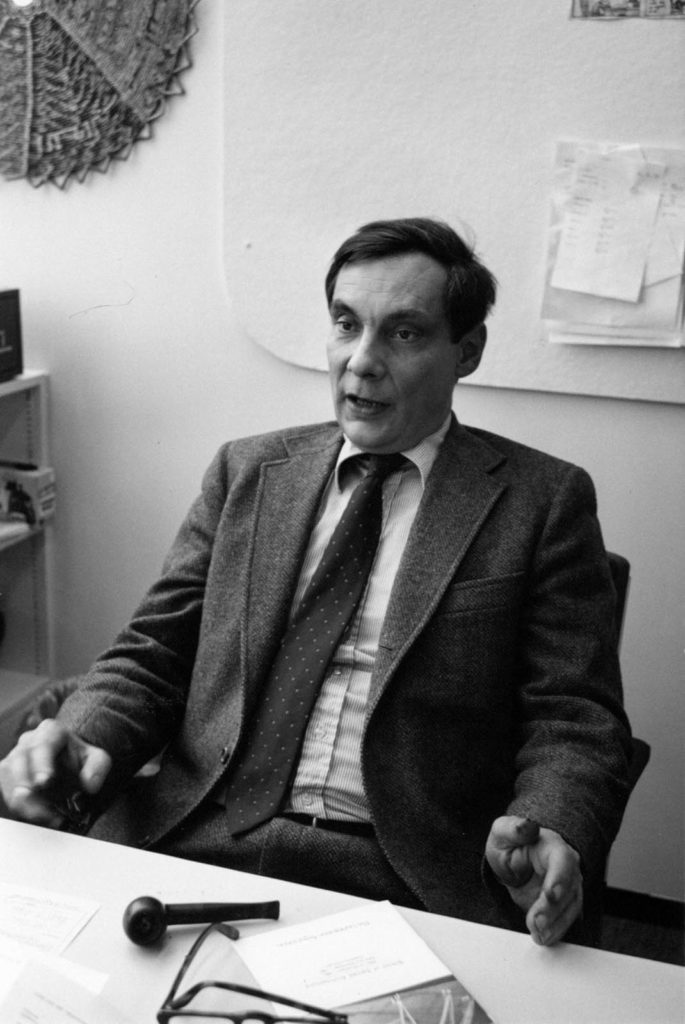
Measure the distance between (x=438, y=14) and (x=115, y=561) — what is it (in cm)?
141

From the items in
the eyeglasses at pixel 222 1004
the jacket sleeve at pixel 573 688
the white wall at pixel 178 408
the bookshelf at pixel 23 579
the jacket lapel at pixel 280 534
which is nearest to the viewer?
the eyeglasses at pixel 222 1004

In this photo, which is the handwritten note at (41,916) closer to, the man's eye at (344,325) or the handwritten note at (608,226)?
the man's eye at (344,325)

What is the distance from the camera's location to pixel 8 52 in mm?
2275

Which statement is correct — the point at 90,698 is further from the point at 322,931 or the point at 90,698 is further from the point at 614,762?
the point at 614,762

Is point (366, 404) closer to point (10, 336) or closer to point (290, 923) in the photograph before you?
point (290, 923)

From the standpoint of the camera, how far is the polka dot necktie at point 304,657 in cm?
148

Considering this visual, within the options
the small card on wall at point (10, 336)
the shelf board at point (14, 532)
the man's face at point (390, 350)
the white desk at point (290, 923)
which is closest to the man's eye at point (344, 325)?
the man's face at point (390, 350)

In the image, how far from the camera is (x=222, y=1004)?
3.12 ft

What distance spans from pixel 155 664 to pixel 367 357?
57 centimetres

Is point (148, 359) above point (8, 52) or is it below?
below

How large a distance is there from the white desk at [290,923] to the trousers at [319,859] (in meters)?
0.30

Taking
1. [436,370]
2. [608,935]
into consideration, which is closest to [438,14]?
[436,370]

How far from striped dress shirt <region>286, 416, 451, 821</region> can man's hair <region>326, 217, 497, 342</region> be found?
0.18 m

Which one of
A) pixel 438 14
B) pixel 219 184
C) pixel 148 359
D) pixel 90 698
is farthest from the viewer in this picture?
pixel 148 359
